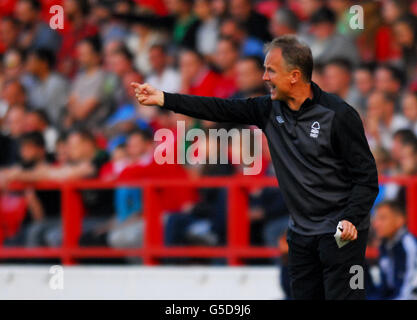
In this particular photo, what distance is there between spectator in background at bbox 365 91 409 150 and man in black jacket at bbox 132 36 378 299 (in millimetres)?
3978

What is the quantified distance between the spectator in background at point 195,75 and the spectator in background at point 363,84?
156cm

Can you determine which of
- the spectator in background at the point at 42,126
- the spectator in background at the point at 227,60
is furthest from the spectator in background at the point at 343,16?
the spectator in background at the point at 42,126

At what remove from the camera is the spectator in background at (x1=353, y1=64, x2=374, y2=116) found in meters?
9.95

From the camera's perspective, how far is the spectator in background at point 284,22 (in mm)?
10992

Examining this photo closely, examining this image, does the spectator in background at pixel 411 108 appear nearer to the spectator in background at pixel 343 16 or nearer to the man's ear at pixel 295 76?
the spectator in background at pixel 343 16

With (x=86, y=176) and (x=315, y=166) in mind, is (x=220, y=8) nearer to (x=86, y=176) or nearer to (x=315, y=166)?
(x=86, y=176)

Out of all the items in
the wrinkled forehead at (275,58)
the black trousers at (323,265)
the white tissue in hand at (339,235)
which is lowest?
the black trousers at (323,265)

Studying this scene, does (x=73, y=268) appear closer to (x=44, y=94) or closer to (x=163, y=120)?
(x=163, y=120)

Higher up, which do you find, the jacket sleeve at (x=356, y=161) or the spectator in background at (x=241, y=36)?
the spectator in background at (x=241, y=36)

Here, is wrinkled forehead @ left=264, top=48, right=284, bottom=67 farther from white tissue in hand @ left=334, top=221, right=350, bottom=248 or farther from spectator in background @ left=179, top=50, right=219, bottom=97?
spectator in background @ left=179, top=50, right=219, bottom=97

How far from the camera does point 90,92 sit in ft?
39.5

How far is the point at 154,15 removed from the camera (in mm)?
12633

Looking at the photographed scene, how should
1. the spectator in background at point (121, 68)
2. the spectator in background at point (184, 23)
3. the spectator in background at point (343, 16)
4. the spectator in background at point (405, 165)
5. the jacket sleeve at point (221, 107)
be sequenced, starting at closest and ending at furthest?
the jacket sleeve at point (221, 107) < the spectator in background at point (405, 165) < the spectator in background at point (343, 16) < the spectator in background at point (121, 68) < the spectator in background at point (184, 23)
